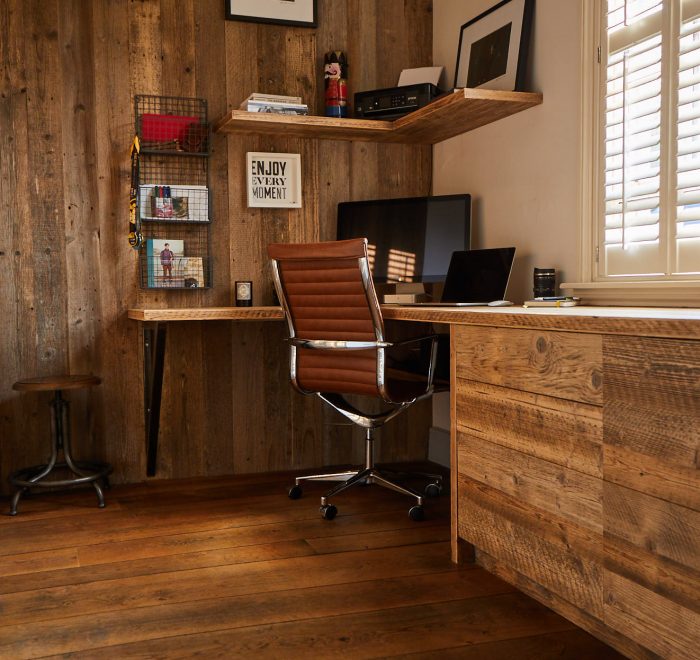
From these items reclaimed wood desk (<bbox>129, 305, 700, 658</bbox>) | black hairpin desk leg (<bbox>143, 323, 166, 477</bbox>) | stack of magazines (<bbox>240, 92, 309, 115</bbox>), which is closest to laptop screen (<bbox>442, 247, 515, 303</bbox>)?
reclaimed wood desk (<bbox>129, 305, 700, 658</bbox>)

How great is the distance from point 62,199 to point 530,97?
6.52 feet

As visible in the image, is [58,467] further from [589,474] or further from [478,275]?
[589,474]

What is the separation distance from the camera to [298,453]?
380 centimetres

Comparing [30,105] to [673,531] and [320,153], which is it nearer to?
[320,153]

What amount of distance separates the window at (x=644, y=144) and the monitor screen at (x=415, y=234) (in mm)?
795

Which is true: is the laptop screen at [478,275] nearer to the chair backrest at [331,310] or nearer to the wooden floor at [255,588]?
the chair backrest at [331,310]

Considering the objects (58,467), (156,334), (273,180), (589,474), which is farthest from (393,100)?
(589,474)

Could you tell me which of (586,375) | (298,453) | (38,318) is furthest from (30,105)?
(586,375)

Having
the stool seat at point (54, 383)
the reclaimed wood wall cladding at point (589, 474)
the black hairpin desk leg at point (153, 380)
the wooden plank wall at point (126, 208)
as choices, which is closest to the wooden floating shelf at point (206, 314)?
the black hairpin desk leg at point (153, 380)

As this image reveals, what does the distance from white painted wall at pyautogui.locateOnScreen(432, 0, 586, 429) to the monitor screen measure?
0.42 ft

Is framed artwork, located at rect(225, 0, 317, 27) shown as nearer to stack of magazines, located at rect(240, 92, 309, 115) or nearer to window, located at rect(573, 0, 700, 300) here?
stack of magazines, located at rect(240, 92, 309, 115)

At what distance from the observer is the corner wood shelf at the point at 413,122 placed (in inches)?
120

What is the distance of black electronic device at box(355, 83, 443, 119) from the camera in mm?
3523

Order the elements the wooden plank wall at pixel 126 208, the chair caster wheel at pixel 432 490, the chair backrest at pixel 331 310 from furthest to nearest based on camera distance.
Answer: the wooden plank wall at pixel 126 208
the chair caster wheel at pixel 432 490
the chair backrest at pixel 331 310
